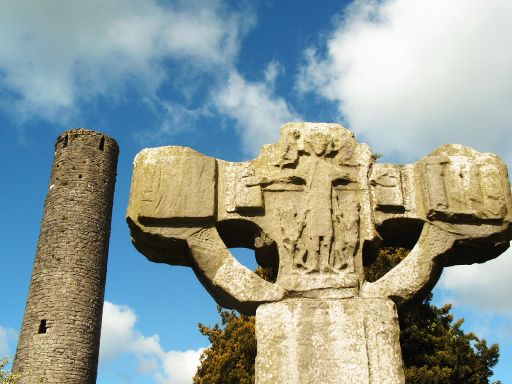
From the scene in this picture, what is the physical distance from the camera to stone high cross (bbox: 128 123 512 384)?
11.2ft

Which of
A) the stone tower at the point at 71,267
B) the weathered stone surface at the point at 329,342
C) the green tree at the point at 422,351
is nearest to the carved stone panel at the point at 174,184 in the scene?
the weathered stone surface at the point at 329,342

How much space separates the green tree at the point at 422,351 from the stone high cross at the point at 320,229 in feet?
39.5

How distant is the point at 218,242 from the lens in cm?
373

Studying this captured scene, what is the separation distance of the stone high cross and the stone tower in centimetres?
2324

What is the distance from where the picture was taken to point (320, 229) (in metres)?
3.71

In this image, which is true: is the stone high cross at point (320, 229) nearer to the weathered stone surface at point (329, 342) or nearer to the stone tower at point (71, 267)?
the weathered stone surface at point (329, 342)

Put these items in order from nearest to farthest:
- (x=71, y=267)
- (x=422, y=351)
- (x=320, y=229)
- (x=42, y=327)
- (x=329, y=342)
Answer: (x=329, y=342) → (x=320, y=229) → (x=422, y=351) → (x=42, y=327) → (x=71, y=267)

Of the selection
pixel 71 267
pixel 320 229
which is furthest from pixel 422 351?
pixel 71 267

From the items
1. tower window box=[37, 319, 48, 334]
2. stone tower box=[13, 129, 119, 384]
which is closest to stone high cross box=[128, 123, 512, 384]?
stone tower box=[13, 129, 119, 384]

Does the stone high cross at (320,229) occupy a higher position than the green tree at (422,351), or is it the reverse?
the green tree at (422,351)

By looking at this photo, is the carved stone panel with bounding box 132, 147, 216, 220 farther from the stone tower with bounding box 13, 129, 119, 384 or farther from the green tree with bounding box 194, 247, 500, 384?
the stone tower with bounding box 13, 129, 119, 384

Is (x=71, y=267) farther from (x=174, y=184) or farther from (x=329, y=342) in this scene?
(x=329, y=342)

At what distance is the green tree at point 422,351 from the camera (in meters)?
16.3

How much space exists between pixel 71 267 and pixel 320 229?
2494 centimetres
